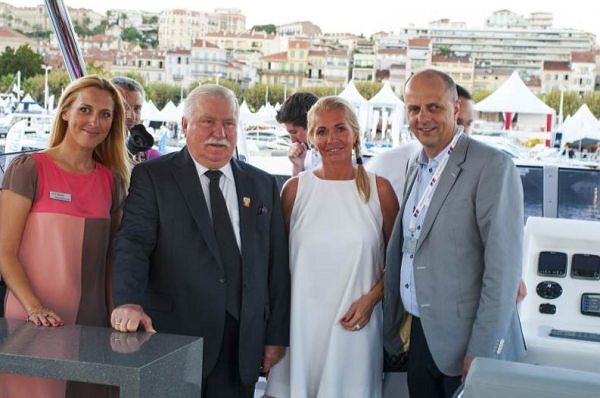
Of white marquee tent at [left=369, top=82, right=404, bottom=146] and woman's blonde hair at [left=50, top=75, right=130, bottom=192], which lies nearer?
woman's blonde hair at [left=50, top=75, right=130, bottom=192]

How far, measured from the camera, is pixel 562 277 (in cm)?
338

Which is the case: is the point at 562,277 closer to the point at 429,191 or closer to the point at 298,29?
the point at 429,191

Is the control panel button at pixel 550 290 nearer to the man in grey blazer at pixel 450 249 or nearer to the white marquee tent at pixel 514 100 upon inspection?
the man in grey blazer at pixel 450 249

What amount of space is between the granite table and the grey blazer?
82 centimetres

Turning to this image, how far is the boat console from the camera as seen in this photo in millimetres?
3344

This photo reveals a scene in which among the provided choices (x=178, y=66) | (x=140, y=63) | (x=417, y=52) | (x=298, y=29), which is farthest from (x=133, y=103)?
(x=417, y=52)

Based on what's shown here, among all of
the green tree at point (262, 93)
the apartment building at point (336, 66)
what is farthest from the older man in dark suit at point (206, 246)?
the green tree at point (262, 93)

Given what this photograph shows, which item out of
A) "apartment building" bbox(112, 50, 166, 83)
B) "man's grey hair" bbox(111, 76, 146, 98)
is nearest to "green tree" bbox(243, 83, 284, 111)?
"apartment building" bbox(112, 50, 166, 83)

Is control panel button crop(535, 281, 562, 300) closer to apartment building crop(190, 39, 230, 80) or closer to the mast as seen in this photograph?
the mast

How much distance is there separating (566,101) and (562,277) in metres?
39.6

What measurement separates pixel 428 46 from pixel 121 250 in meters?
35.6

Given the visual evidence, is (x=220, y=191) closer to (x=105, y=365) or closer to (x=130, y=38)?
(x=105, y=365)

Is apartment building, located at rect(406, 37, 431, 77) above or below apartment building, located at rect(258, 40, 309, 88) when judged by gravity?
above

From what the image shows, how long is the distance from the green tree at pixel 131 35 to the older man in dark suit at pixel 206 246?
9.29 metres
